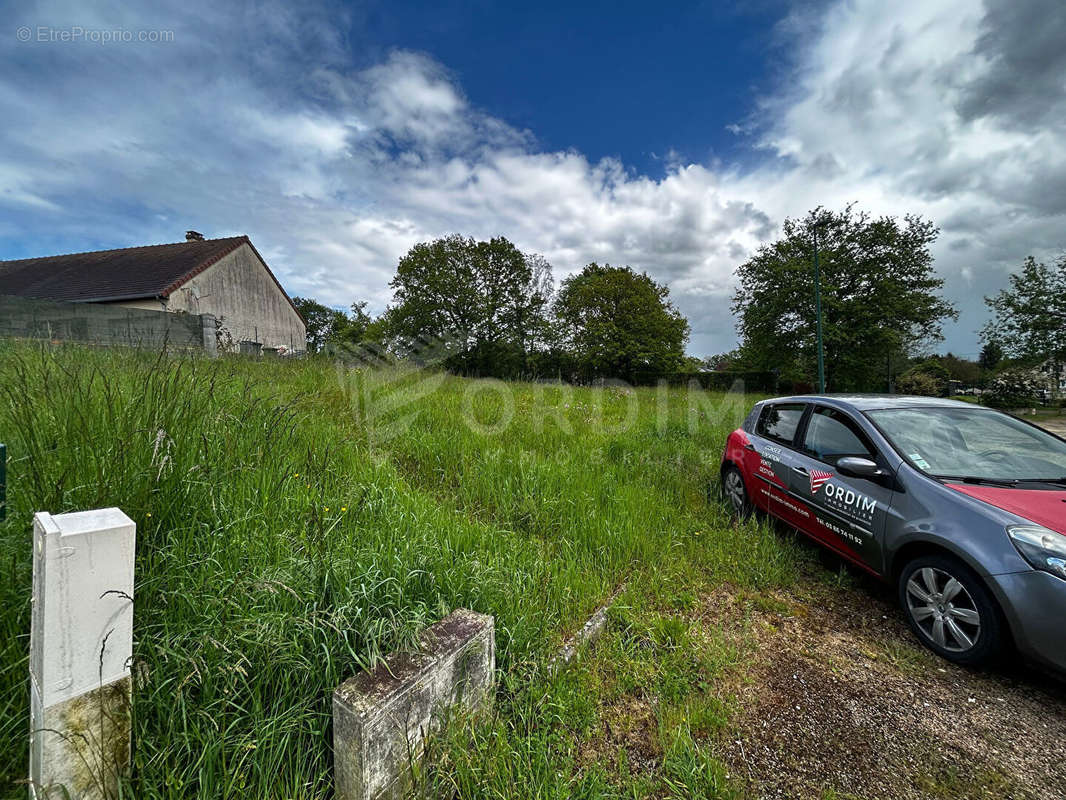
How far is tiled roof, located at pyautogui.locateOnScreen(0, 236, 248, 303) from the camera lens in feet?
65.1

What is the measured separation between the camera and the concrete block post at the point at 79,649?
93 centimetres

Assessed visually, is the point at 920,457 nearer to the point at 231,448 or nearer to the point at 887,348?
the point at 231,448

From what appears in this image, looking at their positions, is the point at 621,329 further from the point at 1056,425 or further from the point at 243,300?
the point at 243,300

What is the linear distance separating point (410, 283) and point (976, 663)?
107ft

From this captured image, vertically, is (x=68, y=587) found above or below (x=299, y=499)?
above

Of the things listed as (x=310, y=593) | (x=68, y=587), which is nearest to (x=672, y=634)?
(x=310, y=593)

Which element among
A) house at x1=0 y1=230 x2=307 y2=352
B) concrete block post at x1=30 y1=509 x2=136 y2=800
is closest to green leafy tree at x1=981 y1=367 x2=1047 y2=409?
concrete block post at x1=30 y1=509 x2=136 y2=800

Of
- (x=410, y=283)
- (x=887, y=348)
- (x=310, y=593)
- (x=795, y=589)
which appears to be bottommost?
(x=795, y=589)

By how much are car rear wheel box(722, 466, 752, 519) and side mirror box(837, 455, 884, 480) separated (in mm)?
1441

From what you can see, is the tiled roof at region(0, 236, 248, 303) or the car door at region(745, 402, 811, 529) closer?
the car door at region(745, 402, 811, 529)

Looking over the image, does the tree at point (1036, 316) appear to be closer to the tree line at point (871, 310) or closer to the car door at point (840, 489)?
the tree line at point (871, 310)

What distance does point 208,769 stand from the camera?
129 centimetres

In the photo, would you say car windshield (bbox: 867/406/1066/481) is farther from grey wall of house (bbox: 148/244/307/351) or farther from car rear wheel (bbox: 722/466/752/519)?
grey wall of house (bbox: 148/244/307/351)

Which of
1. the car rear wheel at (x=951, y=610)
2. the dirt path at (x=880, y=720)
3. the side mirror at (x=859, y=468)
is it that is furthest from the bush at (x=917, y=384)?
the dirt path at (x=880, y=720)
